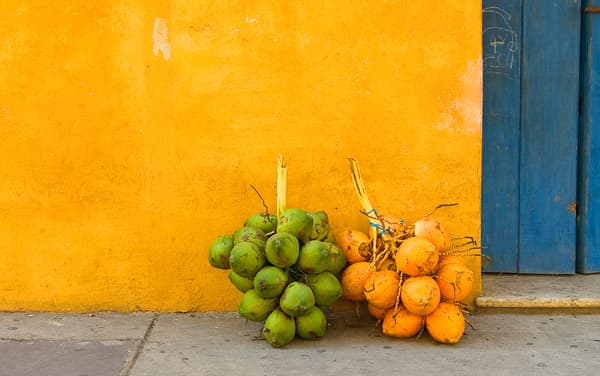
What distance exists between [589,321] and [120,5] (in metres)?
3.57

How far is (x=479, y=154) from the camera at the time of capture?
15.8 ft

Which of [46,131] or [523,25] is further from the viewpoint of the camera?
[523,25]

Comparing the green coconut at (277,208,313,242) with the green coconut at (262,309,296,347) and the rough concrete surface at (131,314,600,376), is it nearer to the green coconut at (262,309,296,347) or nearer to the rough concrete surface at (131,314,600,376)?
the green coconut at (262,309,296,347)

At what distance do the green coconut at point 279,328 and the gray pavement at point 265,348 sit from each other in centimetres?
7

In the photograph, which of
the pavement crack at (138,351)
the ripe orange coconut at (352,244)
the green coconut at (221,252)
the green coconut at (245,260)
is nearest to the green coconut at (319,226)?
the ripe orange coconut at (352,244)

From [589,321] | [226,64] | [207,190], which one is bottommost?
[589,321]

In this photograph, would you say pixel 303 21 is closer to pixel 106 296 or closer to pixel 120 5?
pixel 120 5

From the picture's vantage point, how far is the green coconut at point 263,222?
4.46 metres

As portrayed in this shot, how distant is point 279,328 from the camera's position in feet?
13.7

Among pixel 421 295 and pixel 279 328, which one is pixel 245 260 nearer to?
pixel 279 328

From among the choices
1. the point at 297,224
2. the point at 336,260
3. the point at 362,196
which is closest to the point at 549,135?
the point at 362,196

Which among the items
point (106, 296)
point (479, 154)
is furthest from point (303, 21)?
point (106, 296)

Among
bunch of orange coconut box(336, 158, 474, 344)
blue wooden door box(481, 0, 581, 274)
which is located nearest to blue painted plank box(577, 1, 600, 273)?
blue wooden door box(481, 0, 581, 274)

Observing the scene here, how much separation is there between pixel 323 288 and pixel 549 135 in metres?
2.13
